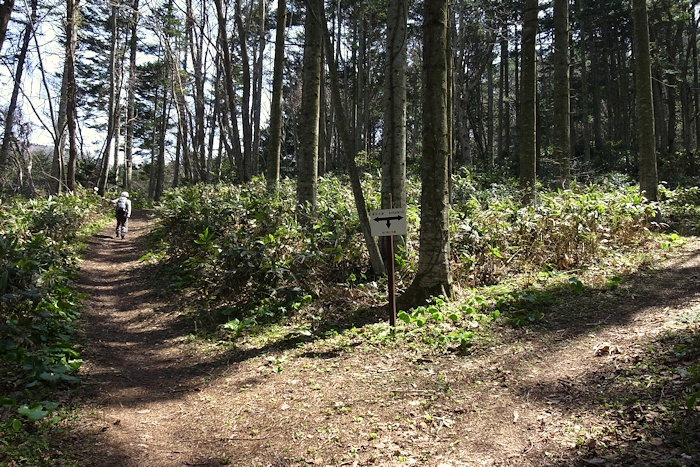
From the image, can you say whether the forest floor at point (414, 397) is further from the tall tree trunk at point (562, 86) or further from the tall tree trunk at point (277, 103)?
the tall tree trunk at point (277, 103)

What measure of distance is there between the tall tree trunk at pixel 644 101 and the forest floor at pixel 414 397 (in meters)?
5.80

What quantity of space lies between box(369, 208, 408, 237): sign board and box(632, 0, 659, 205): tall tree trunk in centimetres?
825

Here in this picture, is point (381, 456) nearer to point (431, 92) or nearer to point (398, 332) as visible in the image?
point (398, 332)

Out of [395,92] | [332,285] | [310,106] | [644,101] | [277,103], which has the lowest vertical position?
[332,285]

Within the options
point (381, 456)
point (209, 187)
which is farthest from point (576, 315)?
point (209, 187)

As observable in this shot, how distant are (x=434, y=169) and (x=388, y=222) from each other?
112 centimetres

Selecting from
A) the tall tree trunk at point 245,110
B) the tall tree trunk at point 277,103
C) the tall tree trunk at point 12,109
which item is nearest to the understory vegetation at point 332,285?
the tall tree trunk at point 277,103

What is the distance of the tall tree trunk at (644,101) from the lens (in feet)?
34.8

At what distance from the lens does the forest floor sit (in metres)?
3.09

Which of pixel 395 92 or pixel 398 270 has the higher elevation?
pixel 395 92

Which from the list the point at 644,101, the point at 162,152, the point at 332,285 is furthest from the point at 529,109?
the point at 162,152

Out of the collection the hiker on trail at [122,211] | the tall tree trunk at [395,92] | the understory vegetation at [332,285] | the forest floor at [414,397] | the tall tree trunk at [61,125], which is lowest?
the forest floor at [414,397]

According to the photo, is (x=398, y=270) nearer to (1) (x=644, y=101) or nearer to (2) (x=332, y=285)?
(2) (x=332, y=285)

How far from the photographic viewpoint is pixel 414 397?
156 inches
